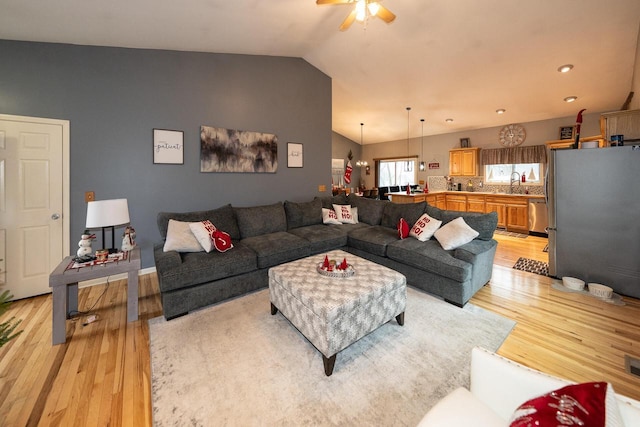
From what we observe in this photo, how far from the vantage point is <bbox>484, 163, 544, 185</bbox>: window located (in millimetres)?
6309

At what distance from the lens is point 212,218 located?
3.55 m

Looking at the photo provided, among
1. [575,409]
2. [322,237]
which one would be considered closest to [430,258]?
[322,237]

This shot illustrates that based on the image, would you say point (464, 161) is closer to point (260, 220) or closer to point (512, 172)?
point (512, 172)

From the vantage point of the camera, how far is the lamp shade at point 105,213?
7.96 feet

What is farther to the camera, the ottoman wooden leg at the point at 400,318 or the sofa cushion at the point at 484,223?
the sofa cushion at the point at 484,223

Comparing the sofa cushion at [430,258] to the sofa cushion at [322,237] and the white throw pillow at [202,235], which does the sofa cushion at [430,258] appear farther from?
the white throw pillow at [202,235]

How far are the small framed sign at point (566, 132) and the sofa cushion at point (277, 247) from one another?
6228 mm

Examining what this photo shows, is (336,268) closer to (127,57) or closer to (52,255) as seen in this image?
(52,255)

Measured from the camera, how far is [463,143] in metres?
7.32

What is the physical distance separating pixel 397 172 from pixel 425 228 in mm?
6558

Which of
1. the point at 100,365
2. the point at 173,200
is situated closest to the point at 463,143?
the point at 173,200

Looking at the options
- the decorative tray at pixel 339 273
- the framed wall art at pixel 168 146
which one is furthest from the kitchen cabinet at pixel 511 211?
the framed wall art at pixel 168 146

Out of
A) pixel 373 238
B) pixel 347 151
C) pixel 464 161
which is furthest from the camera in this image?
pixel 347 151

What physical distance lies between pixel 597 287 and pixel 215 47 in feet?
19.1
